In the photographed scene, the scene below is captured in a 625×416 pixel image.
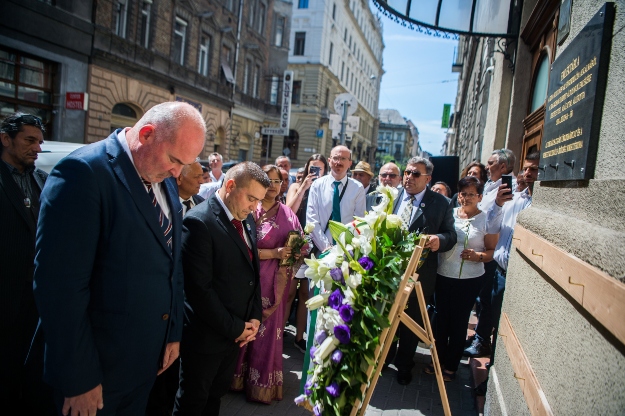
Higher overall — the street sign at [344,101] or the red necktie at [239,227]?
the street sign at [344,101]

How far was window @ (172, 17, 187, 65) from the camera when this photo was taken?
1867 cm

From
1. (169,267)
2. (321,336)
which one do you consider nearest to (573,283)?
(321,336)

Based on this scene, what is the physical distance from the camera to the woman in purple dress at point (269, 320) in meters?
3.47

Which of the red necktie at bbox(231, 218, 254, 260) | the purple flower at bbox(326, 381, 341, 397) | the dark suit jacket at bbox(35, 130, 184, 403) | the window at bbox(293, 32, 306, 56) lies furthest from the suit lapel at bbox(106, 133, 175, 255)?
the window at bbox(293, 32, 306, 56)

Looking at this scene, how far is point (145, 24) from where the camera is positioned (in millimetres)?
16766

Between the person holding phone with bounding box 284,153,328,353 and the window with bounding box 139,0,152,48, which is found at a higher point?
the window with bounding box 139,0,152,48

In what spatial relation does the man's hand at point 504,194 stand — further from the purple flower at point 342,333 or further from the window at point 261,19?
the window at point 261,19

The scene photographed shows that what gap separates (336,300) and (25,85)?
13.7 m

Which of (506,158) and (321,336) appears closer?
(321,336)

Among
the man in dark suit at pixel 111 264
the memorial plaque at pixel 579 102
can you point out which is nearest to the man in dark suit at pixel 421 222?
the memorial plaque at pixel 579 102

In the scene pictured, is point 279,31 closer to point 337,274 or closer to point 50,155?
point 50,155

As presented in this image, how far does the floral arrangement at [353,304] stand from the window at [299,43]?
118ft

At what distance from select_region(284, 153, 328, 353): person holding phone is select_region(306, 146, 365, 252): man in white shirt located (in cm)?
34

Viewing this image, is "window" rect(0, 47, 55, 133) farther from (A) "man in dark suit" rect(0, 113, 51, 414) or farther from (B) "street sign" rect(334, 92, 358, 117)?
(A) "man in dark suit" rect(0, 113, 51, 414)
